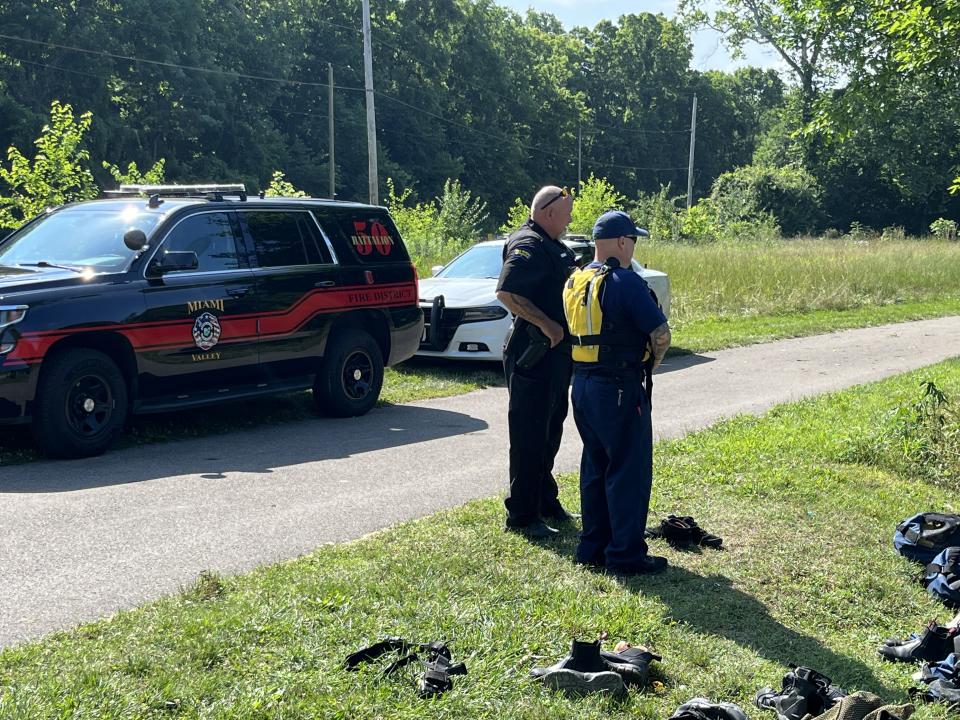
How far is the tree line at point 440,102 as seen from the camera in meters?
45.6

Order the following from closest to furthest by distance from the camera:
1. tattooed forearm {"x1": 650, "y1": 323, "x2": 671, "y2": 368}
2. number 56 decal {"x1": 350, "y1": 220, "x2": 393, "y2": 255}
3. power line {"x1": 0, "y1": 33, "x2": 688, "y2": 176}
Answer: tattooed forearm {"x1": 650, "y1": 323, "x2": 671, "y2": 368}
number 56 decal {"x1": 350, "y1": 220, "x2": 393, "y2": 255}
power line {"x1": 0, "y1": 33, "x2": 688, "y2": 176}

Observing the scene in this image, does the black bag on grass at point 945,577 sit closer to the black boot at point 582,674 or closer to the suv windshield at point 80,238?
the black boot at point 582,674

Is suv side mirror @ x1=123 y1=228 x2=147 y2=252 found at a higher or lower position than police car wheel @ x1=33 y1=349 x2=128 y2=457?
higher

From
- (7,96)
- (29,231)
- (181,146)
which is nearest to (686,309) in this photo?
(29,231)

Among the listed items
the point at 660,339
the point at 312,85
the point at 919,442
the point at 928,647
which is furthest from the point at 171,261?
the point at 312,85

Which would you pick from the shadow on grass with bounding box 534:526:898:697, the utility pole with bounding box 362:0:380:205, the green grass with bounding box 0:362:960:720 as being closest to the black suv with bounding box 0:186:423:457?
the green grass with bounding box 0:362:960:720

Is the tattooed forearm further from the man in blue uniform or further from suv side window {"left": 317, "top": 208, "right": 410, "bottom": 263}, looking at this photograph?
suv side window {"left": 317, "top": 208, "right": 410, "bottom": 263}

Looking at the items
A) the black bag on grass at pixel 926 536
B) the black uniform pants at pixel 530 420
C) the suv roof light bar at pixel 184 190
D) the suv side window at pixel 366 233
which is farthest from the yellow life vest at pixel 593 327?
the suv side window at pixel 366 233

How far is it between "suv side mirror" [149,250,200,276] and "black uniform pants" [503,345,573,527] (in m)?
3.81

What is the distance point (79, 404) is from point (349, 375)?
→ 113 inches

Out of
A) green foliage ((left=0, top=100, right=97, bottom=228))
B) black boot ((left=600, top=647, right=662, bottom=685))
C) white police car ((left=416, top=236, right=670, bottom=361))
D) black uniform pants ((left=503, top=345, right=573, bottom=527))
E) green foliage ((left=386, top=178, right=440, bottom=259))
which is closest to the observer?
black boot ((left=600, top=647, right=662, bottom=685))

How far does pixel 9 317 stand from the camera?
8.05 meters

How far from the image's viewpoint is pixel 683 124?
9569 cm

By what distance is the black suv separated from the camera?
8.23 meters
